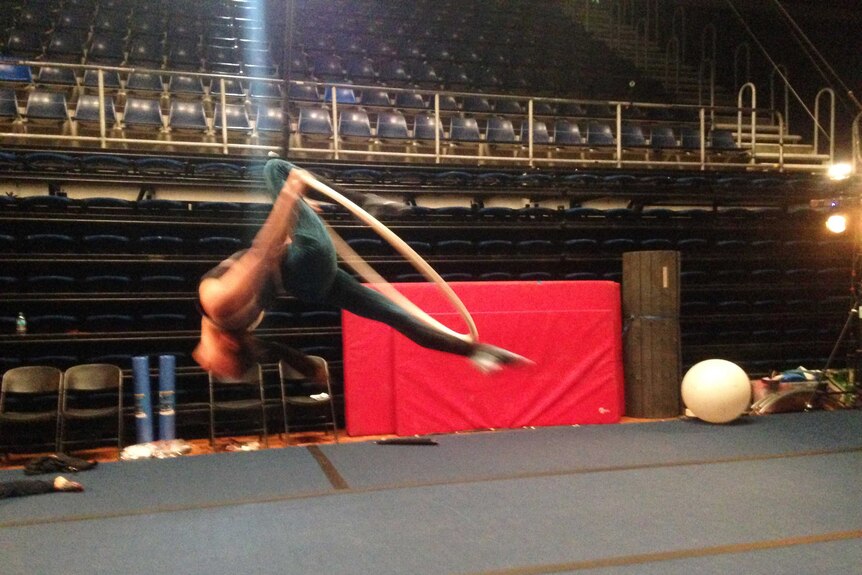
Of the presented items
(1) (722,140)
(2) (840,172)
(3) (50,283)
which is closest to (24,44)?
(3) (50,283)

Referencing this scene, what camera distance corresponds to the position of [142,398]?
704cm

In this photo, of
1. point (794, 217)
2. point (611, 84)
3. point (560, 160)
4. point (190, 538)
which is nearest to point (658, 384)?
point (560, 160)

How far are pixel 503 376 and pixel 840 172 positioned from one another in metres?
5.81

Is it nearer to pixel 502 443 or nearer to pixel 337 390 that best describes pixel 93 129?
pixel 337 390

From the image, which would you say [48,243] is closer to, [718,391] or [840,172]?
[718,391]

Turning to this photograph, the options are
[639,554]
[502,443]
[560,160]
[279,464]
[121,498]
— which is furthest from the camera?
[560,160]

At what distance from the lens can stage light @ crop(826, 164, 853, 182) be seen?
30.5ft

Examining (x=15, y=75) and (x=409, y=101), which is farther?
(x=409, y=101)

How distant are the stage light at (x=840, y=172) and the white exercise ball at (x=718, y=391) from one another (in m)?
3.79

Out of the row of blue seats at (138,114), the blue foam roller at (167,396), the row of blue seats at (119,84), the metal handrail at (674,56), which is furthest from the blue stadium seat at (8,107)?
the metal handrail at (674,56)

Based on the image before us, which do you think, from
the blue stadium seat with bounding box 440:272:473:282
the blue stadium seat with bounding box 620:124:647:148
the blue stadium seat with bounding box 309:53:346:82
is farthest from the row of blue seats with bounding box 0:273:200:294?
the blue stadium seat with bounding box 620:124:647:148

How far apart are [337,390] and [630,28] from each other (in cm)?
1167

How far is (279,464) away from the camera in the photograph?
6109 mm

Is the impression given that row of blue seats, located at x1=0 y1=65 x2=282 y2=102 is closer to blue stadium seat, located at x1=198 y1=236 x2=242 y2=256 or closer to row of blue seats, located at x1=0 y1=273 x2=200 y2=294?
blue stadium seat, located at x1=198 y1=236 x2=242 y2=256
